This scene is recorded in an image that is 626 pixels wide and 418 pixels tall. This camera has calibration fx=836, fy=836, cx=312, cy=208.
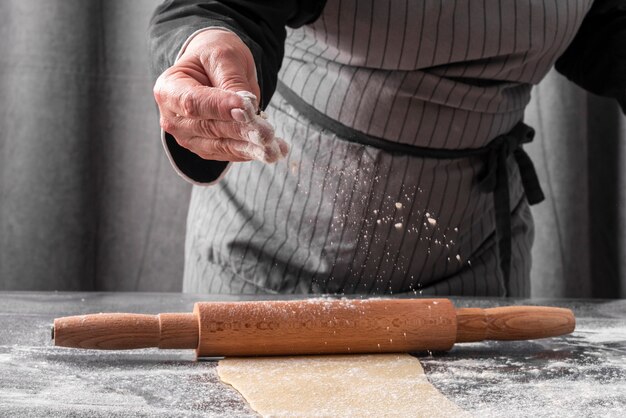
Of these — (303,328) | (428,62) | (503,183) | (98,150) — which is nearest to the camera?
(303,328)

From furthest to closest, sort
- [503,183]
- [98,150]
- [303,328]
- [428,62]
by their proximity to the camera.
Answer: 1. [98,150]
2. [503,183]
3. [428,62]
4. [303,328]

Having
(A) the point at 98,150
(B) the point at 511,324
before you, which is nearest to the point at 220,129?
(B) the point at 511,324

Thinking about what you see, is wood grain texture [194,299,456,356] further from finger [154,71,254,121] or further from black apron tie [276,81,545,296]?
black apron tie [276,81,545,296]

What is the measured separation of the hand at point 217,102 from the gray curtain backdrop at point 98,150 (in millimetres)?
1127

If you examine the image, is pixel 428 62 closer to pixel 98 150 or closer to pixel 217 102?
pixel 217 102

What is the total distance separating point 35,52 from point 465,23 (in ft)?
3.65

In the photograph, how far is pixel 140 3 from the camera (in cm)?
182

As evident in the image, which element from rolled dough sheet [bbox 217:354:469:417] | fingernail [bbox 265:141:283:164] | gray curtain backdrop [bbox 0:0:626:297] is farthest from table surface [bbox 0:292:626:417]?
gray curtain backdrop [bbox 0:0:626:297]

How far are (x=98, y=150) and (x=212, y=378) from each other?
128cm

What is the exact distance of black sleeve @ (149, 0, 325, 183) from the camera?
77 cm

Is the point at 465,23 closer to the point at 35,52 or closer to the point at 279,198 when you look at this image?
the point at 279,198

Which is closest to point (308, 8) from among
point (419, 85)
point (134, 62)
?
point (419, 85)

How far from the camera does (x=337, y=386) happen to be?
62 centimetres

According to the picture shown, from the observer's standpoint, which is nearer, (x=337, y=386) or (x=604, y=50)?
(x=337, y=386)
